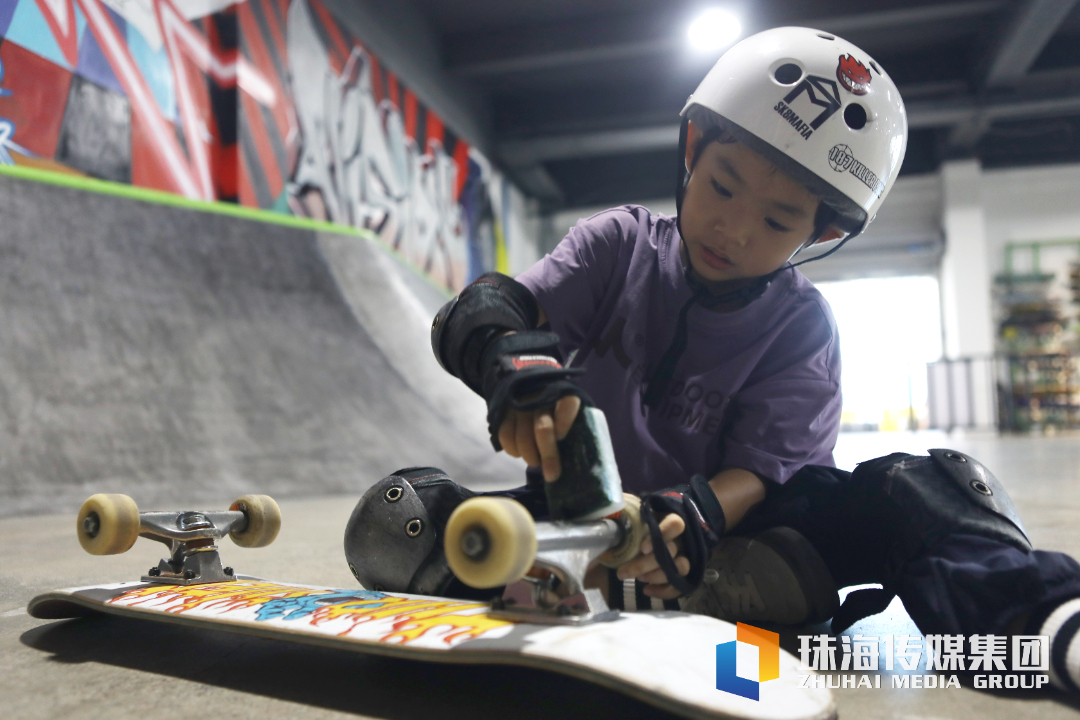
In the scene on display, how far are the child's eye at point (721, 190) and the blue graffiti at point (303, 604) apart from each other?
90 centimetres

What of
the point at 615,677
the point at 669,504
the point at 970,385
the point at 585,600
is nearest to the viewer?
the point at 615,677

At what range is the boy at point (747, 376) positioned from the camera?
43.6 inches

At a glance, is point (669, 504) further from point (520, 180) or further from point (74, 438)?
point (520, 180)

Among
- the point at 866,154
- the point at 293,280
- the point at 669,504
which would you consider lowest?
the point at 669,504

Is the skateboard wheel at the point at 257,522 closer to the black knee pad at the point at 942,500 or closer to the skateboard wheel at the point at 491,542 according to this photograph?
the skateboard wheel at the point at 491,542

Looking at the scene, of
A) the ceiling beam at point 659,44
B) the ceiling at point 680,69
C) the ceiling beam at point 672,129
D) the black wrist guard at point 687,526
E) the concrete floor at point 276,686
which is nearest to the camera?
the concrete floor at point 276,686

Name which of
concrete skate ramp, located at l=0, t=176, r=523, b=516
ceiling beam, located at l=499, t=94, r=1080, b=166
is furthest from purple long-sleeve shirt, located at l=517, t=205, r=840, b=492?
ceiling beam, located at l=499, t=94, r=1080, b=166

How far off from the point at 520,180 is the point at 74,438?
11169 millimetres

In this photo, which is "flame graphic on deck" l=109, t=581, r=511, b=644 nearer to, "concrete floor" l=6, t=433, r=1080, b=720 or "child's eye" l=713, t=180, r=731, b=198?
"concrete floor" l=6, t=433, r=1080, b=720

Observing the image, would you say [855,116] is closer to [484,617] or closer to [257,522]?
Result: [484,617]

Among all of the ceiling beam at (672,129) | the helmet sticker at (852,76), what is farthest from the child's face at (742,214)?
the ceiling beam at (672,129)

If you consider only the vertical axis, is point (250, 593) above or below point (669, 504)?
below

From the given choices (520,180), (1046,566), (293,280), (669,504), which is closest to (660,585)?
(669,504)

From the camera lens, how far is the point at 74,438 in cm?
342
